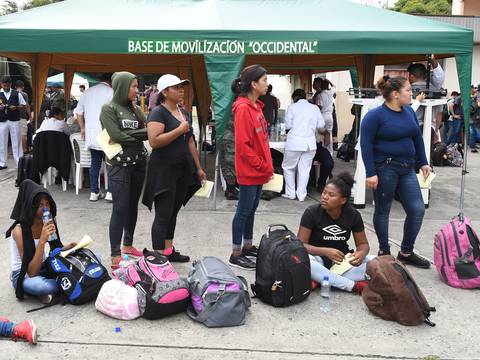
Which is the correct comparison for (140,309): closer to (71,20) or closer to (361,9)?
(71,20)

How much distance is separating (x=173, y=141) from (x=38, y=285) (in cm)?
155

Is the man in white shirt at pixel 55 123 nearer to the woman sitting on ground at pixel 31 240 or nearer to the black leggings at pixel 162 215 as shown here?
the black leggings at pixel 162 215

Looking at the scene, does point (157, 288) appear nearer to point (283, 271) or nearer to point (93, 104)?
point (283, 271)

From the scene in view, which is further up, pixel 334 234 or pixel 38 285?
pixel 334 234

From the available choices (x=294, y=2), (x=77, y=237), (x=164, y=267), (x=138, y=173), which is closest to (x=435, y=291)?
(x=164, y=267)

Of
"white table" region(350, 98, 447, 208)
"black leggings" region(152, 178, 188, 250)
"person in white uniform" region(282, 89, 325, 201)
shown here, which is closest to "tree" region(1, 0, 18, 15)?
"person in white uniform" region(282, 89, 325, 201)

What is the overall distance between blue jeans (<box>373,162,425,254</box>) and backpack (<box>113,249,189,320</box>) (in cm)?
201

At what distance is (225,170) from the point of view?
798 centimetres

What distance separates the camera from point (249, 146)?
4.54m

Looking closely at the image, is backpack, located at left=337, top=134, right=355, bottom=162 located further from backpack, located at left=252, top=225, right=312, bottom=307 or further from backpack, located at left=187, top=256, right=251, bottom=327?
backpack, located at left=187, top=256, right=251, bottom=327

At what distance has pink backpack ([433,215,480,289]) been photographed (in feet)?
14.4

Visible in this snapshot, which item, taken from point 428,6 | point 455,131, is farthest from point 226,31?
point 428,6

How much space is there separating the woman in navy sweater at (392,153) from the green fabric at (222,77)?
8.03 ft

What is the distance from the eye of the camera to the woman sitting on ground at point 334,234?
4.18m
